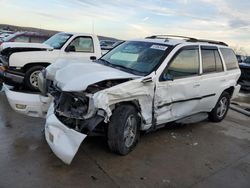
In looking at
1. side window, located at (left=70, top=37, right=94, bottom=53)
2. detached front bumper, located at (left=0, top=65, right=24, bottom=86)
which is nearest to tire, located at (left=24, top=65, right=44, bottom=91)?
detached front bumper, located at (left=0, top=65, right=24, bottom=86)

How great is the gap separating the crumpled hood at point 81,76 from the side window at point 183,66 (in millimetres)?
768

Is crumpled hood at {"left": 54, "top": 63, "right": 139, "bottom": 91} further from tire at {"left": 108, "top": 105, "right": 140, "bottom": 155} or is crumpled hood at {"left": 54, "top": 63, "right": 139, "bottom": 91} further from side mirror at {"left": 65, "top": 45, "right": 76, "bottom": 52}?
side mirror at {"left": 65, "top": 45, "right": 76, "bottom": 52}

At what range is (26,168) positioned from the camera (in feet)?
13.0

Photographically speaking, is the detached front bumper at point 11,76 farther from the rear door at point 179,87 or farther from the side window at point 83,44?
the rear door at point 179,87

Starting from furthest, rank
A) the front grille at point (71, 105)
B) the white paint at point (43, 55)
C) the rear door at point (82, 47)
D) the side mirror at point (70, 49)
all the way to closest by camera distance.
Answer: the rear door at point (82, 47), the side mirror at point (70, 49), the white paint at point (43, 55), the front grille at point (71, 105)

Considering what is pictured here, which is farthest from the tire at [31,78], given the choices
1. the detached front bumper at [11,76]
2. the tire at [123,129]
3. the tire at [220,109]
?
the tire at [220,109]

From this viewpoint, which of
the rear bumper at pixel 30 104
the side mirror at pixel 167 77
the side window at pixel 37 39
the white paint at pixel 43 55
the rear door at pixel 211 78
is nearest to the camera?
the rear bumper at pixel 30 104

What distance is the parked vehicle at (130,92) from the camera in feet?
13.2

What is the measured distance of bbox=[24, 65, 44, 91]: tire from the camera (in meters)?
8.35

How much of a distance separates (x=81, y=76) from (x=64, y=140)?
970 millimetres

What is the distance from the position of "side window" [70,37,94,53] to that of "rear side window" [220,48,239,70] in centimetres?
424

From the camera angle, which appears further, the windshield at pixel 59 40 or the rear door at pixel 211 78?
the windshield at pixel 59 40

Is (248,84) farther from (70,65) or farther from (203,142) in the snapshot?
(70,65)

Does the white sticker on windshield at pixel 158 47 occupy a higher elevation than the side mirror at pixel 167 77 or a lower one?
higher
